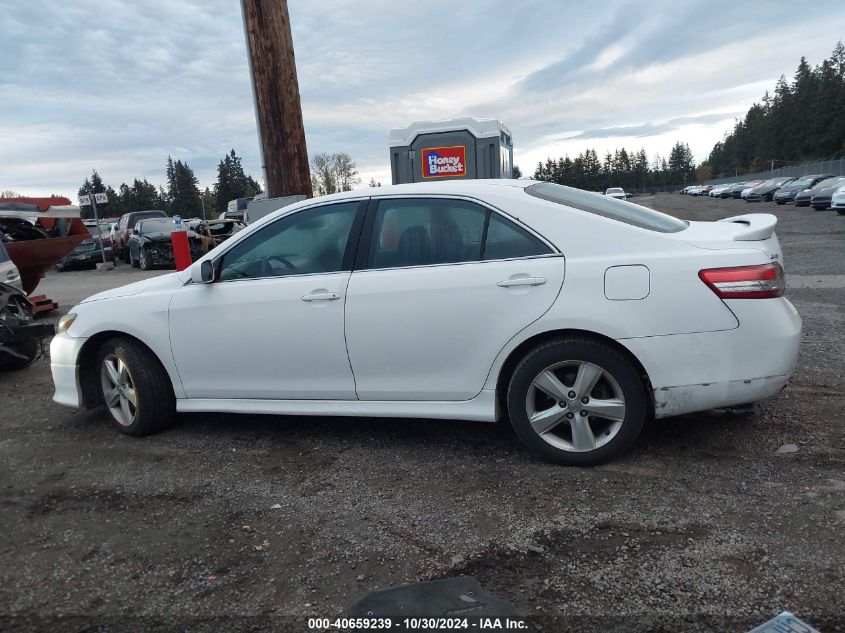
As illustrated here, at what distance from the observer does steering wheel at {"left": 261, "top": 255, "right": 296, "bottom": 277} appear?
4.07 metres

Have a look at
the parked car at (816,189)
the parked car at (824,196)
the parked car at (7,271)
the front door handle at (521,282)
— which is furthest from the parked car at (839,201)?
the parked car at (7,271)

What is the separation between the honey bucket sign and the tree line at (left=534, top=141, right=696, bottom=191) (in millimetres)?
102835

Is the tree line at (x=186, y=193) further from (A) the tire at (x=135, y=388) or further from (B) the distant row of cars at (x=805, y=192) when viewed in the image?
(A) the tire at (x=135, y=388)

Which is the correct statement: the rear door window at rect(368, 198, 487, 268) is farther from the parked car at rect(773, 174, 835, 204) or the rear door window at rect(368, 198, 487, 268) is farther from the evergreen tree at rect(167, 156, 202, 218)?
the evergreen tree at rect(167, 156, 202, 218)

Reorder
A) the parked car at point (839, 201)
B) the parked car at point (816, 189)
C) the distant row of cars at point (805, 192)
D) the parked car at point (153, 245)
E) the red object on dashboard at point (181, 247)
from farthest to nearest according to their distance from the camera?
the parked car at point (816, 189)
the distant row of cars at point (805, 192)
the parked car at point (839, 201)
the parked car at point (153, 245)
the red object on dashboard at point (181, 247)

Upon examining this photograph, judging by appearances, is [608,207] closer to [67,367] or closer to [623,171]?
[67,367]

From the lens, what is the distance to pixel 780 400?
14.1 feet

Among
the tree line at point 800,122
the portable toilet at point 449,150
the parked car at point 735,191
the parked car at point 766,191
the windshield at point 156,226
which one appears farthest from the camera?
the tree line at point 800,122

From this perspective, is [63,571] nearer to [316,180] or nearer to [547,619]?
[547,619]

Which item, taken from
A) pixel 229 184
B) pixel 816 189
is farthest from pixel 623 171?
pixel 816 189

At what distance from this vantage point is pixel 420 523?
10.1 feet

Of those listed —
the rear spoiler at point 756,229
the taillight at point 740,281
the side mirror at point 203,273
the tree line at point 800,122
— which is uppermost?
the tree line at point 800,122

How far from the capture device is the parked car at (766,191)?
138 feet

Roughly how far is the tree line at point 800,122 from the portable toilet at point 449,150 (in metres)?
79.5
